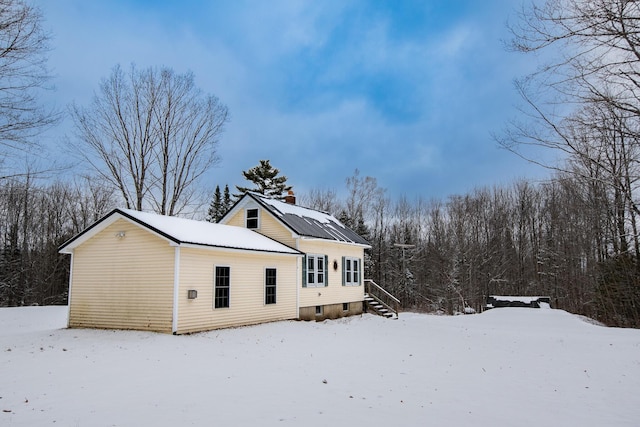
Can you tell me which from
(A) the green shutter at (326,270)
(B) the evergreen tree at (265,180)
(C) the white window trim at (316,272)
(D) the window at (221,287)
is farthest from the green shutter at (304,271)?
(B) the evergreen tree at (265,180)

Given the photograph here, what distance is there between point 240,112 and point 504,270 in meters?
24.9

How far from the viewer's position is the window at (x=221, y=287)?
13414 mm

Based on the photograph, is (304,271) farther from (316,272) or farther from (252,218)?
(252,218)

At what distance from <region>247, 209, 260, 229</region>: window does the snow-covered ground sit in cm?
657

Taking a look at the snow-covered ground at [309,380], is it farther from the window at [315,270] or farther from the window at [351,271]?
the window at [351,271]

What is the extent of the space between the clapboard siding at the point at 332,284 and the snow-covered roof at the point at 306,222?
0.38 metres

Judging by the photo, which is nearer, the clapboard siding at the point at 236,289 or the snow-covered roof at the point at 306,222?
the clapboard siding at the point at 236,289

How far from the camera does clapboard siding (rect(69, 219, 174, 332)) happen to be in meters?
12.2

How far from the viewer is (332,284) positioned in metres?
20.2

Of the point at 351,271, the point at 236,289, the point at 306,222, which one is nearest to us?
the point at 236,289

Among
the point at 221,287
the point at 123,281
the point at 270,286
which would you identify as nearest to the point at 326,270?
the point at 270,286

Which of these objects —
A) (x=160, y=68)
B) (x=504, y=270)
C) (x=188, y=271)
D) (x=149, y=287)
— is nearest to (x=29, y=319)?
(x=149, y=287)

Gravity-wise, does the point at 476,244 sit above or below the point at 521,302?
above

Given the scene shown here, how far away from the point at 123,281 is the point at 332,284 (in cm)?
1012
